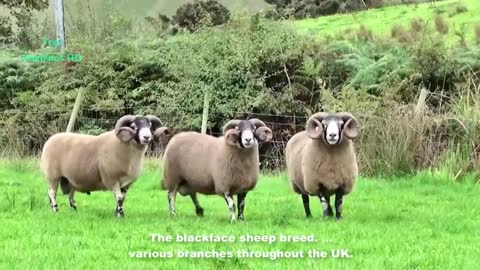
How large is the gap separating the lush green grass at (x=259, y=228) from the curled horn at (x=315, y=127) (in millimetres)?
1188

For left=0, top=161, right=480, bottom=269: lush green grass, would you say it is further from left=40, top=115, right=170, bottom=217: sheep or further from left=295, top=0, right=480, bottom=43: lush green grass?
left=295, top=0, right=480, bottom=43: lush green grass

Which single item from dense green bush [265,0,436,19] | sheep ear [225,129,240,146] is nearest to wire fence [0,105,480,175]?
sheep ear [225,129,240,146]

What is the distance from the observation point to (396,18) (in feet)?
110

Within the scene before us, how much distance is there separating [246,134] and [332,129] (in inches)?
46.1

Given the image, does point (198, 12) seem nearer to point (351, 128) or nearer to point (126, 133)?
point (126, 133)

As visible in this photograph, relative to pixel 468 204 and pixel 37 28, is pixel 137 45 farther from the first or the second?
pixel 468 204

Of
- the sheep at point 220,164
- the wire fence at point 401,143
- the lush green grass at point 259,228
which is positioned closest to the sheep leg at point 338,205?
the lush green grass at point 259,228

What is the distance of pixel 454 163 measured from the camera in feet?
47.4

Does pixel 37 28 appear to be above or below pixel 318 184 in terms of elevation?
above

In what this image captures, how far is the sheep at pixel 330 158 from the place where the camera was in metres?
9.75

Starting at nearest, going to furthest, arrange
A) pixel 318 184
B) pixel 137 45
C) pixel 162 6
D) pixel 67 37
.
A: pixel 318 184 → pixel 137 45 → pixel 67 37 → pixel 162 6

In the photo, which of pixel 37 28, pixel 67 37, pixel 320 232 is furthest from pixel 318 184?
pixel 37 28

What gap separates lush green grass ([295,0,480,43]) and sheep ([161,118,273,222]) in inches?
745

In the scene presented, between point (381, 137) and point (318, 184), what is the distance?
18.9 ft
